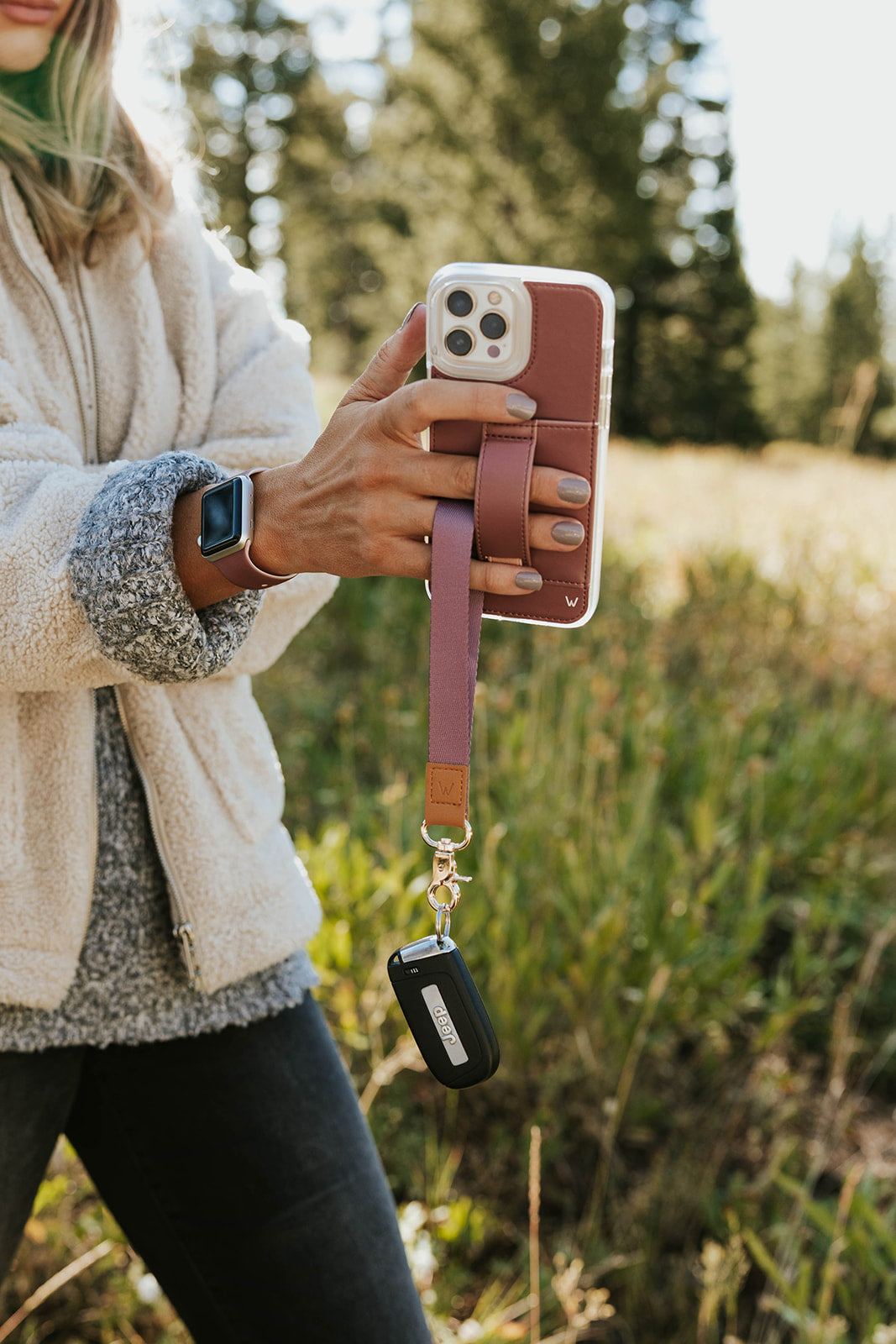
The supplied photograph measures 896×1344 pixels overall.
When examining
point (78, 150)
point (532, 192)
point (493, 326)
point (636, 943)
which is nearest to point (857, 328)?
point (532, 192)

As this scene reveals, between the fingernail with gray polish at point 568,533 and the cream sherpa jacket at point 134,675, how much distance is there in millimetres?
360

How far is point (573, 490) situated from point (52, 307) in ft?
1.98

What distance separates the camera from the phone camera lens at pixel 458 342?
0.74 metres

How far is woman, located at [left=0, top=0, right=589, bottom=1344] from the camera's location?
96 cm

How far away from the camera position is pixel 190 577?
0.80 m

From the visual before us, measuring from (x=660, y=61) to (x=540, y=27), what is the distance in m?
9.68

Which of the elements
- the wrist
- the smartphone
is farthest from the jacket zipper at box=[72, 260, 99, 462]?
the smartphone

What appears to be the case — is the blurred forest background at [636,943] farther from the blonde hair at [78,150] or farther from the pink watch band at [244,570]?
the pink watch band at [244,570]

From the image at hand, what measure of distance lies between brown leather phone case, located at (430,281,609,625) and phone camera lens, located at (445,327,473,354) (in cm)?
2

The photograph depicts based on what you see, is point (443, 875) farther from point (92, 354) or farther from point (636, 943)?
point (636, 943)

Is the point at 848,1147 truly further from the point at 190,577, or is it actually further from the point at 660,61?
the point at 660,61

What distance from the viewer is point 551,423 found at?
2.42 ft

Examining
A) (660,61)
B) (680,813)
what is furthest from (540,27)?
(680,813)

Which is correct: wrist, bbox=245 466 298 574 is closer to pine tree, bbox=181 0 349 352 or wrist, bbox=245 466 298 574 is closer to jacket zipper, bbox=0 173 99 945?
jacket zipper, bbox=0 173 99 945
